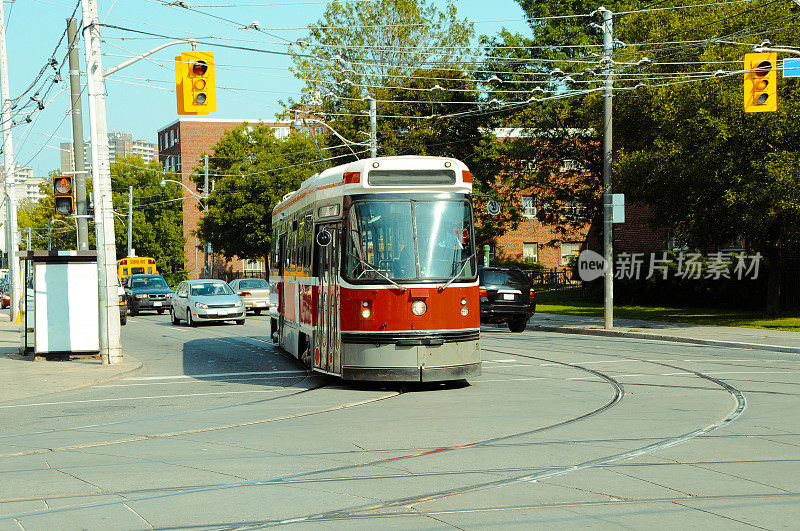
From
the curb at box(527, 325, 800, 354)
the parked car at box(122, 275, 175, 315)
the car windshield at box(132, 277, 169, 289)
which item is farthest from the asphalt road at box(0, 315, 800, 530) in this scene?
the car windshield at box(132, 277, 169, 289)

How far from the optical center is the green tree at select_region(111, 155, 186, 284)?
314 ft

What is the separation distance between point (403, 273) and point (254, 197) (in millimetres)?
53301

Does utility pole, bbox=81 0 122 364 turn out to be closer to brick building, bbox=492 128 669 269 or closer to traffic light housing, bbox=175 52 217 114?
traffic light housing, bbox=175 52 217 114

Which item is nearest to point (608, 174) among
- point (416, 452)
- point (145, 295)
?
point (416, 452)

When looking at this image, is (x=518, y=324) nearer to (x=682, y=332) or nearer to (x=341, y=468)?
(x=682, y=332)

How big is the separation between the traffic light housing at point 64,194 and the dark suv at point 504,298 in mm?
11980

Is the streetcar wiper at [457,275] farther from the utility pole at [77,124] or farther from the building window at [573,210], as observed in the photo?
the building window at [573,210]

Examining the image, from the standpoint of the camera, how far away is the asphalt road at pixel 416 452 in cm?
676

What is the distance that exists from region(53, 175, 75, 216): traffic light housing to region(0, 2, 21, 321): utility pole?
1542 centimetres

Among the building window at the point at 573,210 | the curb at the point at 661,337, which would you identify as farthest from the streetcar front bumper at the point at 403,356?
the building window at the point at 573,210

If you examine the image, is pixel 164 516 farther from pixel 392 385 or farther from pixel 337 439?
pixel 392 385

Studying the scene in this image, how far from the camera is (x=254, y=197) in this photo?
6588 cm

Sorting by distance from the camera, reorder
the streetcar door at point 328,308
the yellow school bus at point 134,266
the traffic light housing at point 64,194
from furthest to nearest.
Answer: the yellow school bus at point 134,266 < the traffic light housing at point 64,194 < the streetcar door at point 328,308

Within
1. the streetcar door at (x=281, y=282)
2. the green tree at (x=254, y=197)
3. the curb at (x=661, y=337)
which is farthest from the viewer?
the green tree at (x=254, y=197)
